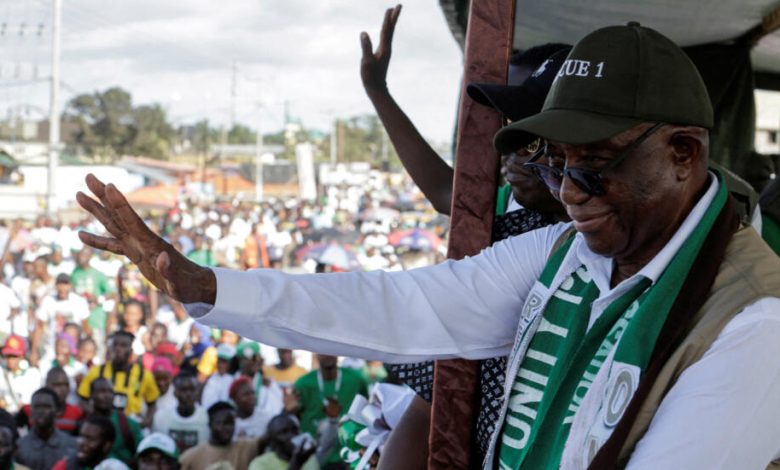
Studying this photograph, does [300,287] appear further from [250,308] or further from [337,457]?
[337,457]

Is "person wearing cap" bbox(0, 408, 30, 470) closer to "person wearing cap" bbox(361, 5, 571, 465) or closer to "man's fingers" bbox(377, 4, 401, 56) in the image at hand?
"person wearing cap" bbox(361, 5, 571, 465)

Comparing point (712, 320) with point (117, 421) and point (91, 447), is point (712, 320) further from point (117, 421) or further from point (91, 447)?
point (117, 421)

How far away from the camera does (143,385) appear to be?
364 inches

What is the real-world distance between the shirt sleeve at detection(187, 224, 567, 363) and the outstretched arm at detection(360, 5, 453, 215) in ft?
2.25

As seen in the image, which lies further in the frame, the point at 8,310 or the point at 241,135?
the point at 241,135

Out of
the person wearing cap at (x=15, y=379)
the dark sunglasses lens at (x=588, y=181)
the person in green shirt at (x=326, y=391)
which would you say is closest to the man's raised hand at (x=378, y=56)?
the dark sunglasses lens at (x=588, y=181)

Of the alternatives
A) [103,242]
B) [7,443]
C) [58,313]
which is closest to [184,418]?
[7,443]

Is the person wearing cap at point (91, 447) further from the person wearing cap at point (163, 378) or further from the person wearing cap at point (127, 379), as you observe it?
the person wearing cap at point (127, 379)

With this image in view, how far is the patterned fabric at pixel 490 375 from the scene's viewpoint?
2.12 meters

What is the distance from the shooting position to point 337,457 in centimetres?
686

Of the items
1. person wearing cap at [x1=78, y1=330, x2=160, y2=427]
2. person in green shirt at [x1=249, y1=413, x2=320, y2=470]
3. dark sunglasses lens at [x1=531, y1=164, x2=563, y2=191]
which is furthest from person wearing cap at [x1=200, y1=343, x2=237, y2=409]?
dark sunglasses lens at [x1=531, y1=164, x2=563, y2=191]

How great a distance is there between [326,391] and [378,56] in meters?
6.08

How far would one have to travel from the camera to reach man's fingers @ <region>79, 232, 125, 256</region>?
168 centimetres

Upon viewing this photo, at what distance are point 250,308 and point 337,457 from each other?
530 centimetres
